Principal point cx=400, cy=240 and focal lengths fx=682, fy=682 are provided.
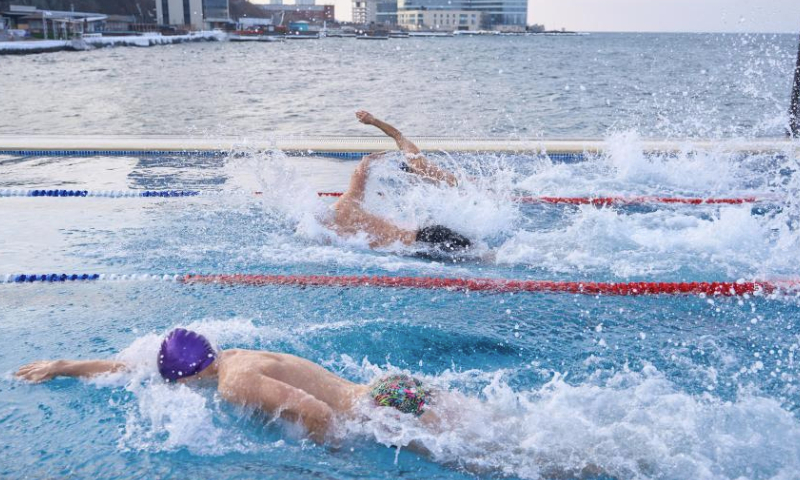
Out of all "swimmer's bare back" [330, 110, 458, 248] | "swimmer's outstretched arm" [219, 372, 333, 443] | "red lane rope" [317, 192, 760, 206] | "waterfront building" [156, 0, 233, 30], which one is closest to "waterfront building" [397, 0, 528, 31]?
"waterfront building" [156, 0, 233, 30]

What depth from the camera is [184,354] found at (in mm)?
2805

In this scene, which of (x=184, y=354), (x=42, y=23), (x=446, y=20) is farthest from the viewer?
A: (x=446, y=20)

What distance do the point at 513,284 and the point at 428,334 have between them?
840mm

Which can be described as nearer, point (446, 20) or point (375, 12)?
point (446, 20)

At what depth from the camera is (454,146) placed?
916 centimetres

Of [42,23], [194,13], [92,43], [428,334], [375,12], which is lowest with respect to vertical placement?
[428,334]

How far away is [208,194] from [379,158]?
2.46m

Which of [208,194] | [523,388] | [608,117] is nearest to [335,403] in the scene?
[523,388]

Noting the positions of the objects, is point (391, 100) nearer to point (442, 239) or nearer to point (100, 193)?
point (100, 193)

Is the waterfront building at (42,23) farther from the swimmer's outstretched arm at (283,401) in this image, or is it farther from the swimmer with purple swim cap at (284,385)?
the swimmer's outstretched arm at (283,401)

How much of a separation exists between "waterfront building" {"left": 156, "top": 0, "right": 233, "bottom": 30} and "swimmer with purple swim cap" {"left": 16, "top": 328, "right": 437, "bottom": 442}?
79.6 meters

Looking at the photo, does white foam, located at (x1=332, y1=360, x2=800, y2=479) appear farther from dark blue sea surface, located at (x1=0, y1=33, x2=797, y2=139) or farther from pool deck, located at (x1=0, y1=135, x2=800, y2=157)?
dark blue sea surface, located at (x1=0, y1=33, x2=797, y2=139)

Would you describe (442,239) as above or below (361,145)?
below

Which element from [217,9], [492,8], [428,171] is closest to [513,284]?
[428,171]
